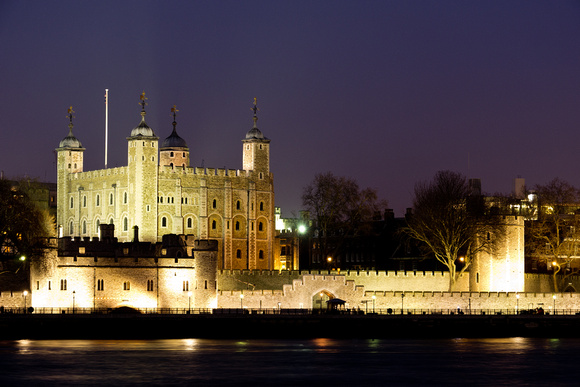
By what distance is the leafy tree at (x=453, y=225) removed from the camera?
11131cm

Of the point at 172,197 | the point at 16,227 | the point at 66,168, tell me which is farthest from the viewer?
the point at 66,168

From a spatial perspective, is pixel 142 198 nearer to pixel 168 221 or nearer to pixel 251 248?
pixel 168 221

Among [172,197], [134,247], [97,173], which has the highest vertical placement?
[97,173]

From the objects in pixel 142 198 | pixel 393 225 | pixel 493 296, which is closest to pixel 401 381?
pixel 493 296

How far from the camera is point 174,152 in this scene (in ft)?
422

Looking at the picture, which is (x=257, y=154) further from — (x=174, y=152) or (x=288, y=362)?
(x=288, y=362)

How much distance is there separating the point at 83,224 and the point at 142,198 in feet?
27.1

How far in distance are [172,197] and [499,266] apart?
26509 millimetres

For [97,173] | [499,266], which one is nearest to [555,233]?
[499,266]

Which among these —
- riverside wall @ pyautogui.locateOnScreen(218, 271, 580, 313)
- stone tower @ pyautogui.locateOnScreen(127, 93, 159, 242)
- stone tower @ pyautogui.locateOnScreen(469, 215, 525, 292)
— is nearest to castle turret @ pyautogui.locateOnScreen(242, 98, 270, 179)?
stone tower @ pyautogui.locateOnScreen(127, 93, 159, 242)

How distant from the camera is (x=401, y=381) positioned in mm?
73938

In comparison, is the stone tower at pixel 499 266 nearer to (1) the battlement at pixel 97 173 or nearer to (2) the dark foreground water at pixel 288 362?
(2) the dark foreground water at pixel 288 362

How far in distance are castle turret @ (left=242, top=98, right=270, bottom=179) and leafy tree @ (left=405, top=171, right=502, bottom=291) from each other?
57.3 ft

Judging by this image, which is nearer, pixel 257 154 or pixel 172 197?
pixel 172 197
